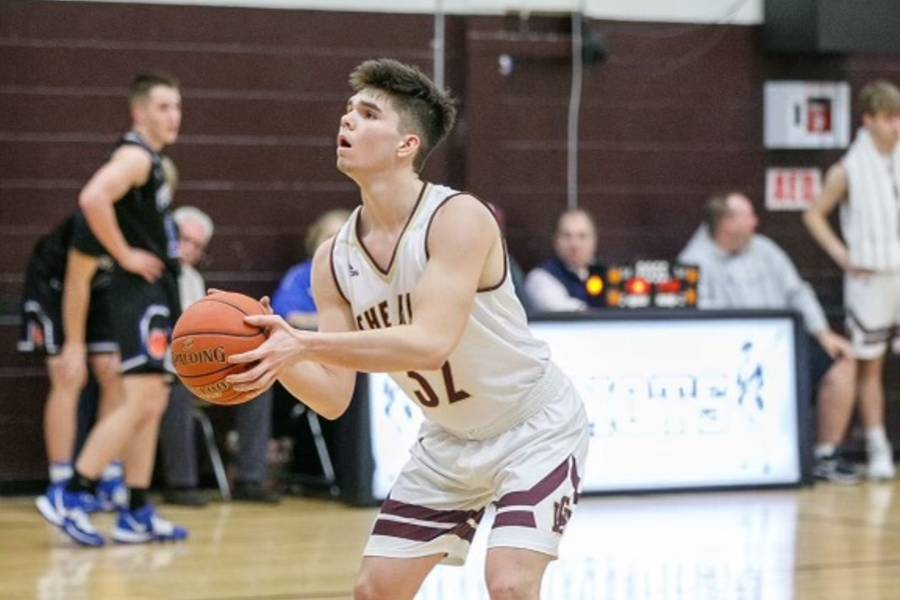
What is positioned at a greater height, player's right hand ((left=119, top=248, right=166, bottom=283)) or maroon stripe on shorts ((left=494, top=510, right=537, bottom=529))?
player's right hand ((left=119, top=248, right=166, bottom=283))

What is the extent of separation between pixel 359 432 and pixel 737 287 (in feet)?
8.39

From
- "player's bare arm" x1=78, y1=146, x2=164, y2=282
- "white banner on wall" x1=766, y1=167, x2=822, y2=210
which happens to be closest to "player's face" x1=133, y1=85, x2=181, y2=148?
"player's bare arm" x1=78, y1=146, x2=164, y2=282

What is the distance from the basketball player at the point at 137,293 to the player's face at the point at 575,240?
115 inches

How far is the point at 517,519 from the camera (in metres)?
4.15

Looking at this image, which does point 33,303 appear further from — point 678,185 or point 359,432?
point 678,185

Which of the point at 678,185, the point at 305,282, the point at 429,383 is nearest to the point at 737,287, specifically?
the point at 678,185

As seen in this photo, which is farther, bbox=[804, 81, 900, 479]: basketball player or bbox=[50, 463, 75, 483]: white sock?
bbox=[804, 81, 900, 479]: basketball player

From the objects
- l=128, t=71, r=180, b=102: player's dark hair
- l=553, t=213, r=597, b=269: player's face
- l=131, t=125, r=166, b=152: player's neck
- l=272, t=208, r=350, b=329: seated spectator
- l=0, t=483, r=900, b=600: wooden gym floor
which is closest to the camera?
l=0, t=483, r=900, b=600: wooden gym floor

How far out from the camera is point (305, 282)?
9305mm

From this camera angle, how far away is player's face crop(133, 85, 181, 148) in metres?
7.30

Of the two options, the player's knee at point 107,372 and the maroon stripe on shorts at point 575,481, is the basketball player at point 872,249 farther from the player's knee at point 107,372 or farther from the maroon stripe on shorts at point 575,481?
the maroon stripe on shorts at point 575,481

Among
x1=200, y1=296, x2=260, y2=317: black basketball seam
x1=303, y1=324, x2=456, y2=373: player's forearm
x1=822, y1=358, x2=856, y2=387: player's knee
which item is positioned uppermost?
x1=200, y1=296, x2=260, y2=317: black basketball seam

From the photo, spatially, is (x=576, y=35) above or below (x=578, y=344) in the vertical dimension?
above

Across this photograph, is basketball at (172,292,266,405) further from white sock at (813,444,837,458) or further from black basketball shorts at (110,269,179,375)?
white sock at (813,444,837,458)
